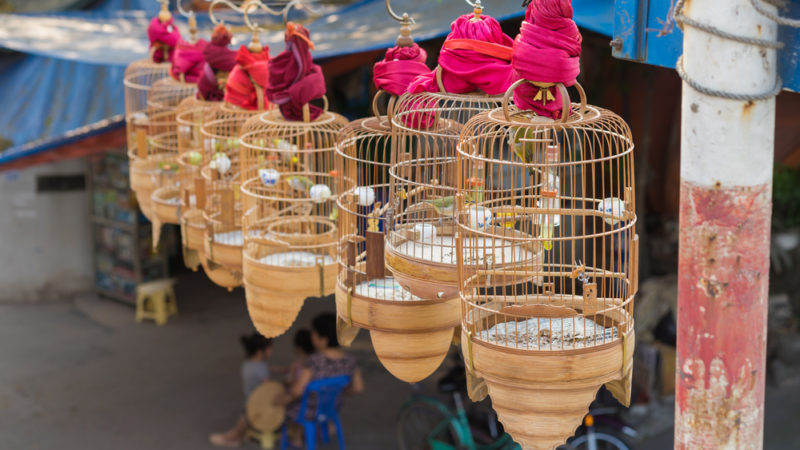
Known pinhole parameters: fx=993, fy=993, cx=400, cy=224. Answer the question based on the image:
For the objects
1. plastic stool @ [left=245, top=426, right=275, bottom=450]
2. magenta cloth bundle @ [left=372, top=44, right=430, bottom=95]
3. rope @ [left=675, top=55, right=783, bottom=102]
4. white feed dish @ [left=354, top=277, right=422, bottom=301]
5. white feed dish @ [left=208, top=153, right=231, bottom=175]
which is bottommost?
plastic stool @ [left=245, top=426, right=275, bottom=450]

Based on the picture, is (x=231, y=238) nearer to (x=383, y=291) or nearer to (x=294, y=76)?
(x=294, y=76)

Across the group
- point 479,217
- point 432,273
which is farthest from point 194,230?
point 479,217

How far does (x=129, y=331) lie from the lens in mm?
10141

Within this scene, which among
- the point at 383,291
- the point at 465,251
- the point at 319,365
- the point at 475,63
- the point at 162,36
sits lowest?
the point at 319,365

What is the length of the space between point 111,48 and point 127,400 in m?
2.95

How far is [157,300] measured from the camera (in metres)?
10.4

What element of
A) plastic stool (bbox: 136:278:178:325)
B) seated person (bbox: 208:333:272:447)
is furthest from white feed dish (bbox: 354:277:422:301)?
plastic stool (bbox: 136:278:178:325)

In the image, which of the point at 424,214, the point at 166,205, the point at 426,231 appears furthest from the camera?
the point at 166,205

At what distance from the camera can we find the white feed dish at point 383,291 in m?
3.58

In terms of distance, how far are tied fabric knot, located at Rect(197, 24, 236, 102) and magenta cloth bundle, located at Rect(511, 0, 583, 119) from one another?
2.38 metres

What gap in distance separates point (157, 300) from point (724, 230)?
881 cm

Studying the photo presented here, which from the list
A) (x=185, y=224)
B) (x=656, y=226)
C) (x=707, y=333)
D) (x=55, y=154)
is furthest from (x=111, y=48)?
(x=707, y=333)

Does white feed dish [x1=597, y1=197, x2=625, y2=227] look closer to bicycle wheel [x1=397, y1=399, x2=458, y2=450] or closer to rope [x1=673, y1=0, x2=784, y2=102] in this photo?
rope [x1=673, y1=0, x2=784, y2=102]

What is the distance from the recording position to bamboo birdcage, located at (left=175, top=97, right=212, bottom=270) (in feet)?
16.3
